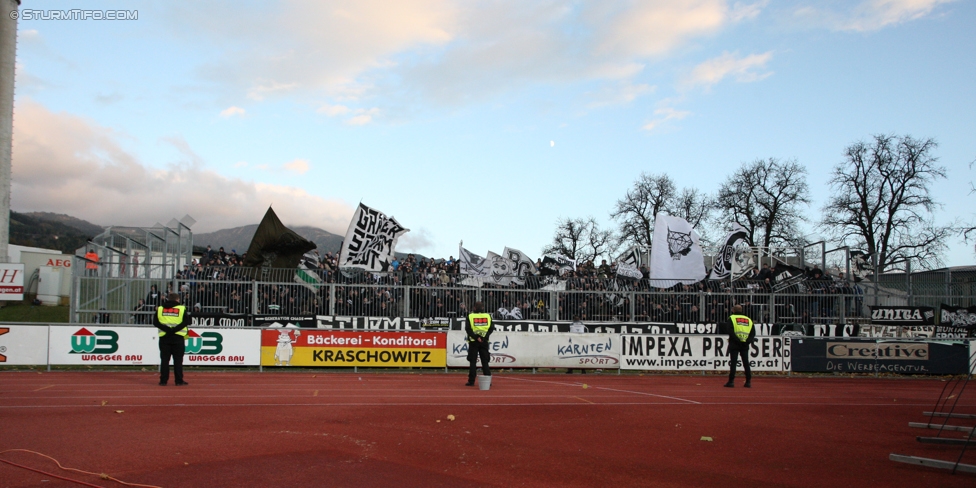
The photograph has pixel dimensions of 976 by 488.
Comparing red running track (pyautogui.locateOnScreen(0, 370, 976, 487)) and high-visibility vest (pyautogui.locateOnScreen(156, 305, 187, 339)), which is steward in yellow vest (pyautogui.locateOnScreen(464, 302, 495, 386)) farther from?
high-visibility vest (pyautogui.locateOnScreen(156, 305, 187, 339))

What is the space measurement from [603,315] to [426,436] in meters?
14.3

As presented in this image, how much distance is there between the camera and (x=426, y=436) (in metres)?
9.12

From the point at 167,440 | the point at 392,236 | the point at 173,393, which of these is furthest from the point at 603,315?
the point at 167,440

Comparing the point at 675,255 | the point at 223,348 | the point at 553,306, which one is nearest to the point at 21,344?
the point at 223,348

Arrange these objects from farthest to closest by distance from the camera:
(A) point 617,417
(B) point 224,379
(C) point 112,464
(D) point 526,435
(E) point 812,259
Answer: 1. (E) point 812,259
2. (B) point 224,379
3. (A) point 617,417
4. (D) point 526,435
5. (C) point 112,464

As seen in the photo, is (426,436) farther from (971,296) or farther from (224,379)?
(971,296)

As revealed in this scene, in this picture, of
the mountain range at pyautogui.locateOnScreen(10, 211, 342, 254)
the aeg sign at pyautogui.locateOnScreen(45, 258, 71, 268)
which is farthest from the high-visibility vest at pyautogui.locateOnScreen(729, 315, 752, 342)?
the aeg sign at pyautogui.locateOnScreen(45, 258, 71, 268)

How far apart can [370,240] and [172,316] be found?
9.21 m

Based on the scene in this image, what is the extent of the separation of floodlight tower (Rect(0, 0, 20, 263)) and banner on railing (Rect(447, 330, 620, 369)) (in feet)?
73.2

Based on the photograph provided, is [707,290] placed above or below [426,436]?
above

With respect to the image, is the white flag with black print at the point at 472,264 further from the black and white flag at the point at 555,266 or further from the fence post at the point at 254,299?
the fence post at the point at 254,299

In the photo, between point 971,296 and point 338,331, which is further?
point 971,296

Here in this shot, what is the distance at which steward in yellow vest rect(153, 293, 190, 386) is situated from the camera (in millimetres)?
13859

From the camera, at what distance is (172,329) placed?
13.9m
